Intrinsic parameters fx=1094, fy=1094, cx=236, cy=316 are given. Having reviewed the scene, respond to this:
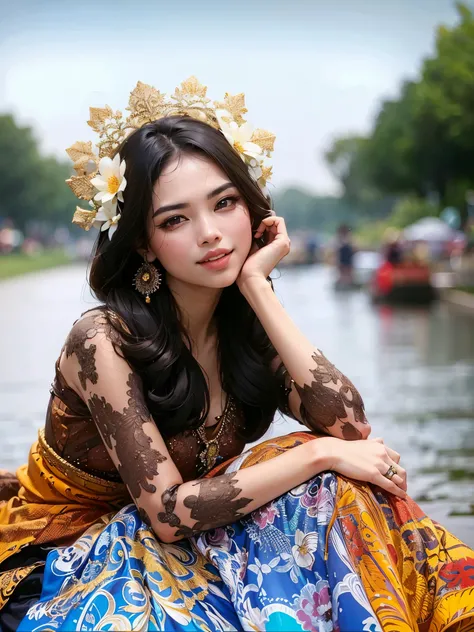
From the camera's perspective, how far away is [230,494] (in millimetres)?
2885

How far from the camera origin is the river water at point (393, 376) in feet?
20.6

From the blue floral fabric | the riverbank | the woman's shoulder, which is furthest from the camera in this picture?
the riverbank

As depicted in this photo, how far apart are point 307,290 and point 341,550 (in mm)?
27449

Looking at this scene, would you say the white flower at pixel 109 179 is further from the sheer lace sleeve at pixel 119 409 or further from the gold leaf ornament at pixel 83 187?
the sheer lace sleeve at pixel 119 409

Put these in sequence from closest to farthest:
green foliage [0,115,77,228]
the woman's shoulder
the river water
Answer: the woman's shoulder → the river water → green foliage [0,115,77,228]

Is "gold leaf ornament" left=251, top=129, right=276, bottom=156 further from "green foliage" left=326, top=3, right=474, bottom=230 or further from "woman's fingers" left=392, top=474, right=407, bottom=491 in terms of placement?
"green foliage" left=326, top=3, right=474, bottom=230

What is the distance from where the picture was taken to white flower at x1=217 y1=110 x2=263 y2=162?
3.33 meters

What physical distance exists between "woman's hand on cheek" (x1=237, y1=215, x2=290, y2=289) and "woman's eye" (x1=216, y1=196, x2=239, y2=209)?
0.63ft

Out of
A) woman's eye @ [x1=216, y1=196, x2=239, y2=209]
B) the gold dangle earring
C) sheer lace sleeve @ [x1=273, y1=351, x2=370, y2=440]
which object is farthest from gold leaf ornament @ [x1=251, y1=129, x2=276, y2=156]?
sheer lace sleeve @ [x1=273, y1=351, x2=370, y2=440]

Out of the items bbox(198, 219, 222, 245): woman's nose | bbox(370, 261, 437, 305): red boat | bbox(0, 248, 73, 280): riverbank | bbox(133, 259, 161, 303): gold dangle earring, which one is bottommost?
bbox(0, 248, 73, 280): riverbank

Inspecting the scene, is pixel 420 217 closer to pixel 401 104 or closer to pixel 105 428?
pixel 401 104

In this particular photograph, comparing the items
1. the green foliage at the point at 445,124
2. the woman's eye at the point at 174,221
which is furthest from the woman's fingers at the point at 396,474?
Result: the green foliage at the point at 445,124

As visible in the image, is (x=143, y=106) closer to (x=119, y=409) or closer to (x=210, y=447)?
(x=119, y=409)

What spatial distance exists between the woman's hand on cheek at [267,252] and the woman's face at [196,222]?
0.09 metres
